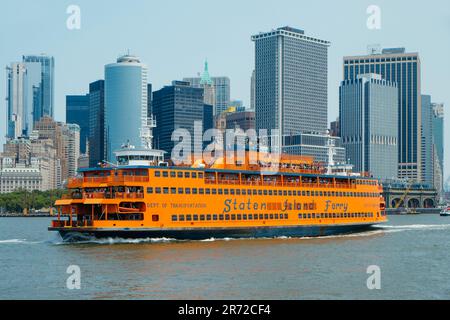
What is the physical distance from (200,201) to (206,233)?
2.85 m

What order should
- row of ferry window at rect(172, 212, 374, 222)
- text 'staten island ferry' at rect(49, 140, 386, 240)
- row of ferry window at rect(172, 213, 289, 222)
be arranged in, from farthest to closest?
row of ferry window at rect(172, 212, 374, 222) < row of ferry window at rect(172, 213, 289, 222) < text 'staten island ferry' at rect(49, 140, 386, 240)

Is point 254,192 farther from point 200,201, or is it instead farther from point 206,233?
point 206,233

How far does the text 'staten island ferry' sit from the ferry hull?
0.28 feet

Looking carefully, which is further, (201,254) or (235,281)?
(201,254)

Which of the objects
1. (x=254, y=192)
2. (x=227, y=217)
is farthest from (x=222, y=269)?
(x=254, y=192)

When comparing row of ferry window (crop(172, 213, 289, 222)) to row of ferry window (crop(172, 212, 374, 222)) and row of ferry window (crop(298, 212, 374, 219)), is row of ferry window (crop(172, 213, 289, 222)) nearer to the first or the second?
row of ferry window (crop(172, 212, 374, 222))

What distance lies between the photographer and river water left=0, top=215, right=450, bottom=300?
Result: 123 ft

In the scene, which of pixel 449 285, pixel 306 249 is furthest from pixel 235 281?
pixel 306 249

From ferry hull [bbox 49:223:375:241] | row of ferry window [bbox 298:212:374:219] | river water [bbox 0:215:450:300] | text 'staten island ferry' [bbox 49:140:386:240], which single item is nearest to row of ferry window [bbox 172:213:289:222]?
→ text 'staten island ferry' [bbox 49:140:386:240]

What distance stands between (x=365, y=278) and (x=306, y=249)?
17.3m

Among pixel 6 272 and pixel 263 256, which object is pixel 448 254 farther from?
pixel 6 272

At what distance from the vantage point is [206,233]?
215ft

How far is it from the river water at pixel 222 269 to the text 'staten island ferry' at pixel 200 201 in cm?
167

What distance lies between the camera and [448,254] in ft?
191
